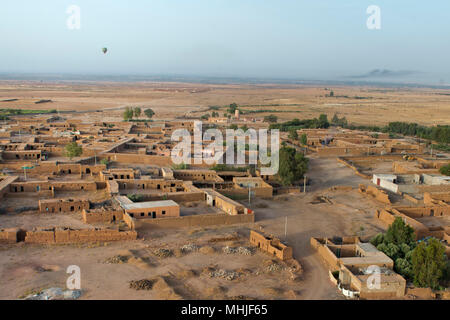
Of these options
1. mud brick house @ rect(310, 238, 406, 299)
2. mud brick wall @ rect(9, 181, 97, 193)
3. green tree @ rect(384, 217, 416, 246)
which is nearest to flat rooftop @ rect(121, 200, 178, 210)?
mud brick wall @ rect(9, 181, 97, 193)

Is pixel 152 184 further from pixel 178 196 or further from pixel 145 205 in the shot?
pixel 145 205

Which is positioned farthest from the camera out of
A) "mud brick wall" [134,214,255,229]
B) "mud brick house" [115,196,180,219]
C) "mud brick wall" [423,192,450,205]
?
"mud brick wall" [423,192,450,205]

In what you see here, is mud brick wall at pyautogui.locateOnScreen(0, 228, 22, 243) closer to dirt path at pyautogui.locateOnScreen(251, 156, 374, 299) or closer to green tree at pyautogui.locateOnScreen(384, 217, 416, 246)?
dirt path at pyautogui.locateOnScreen(251, 156, 374, 299)

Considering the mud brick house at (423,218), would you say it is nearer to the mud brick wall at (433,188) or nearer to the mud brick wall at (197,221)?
the mud brick wall at (433,188)
